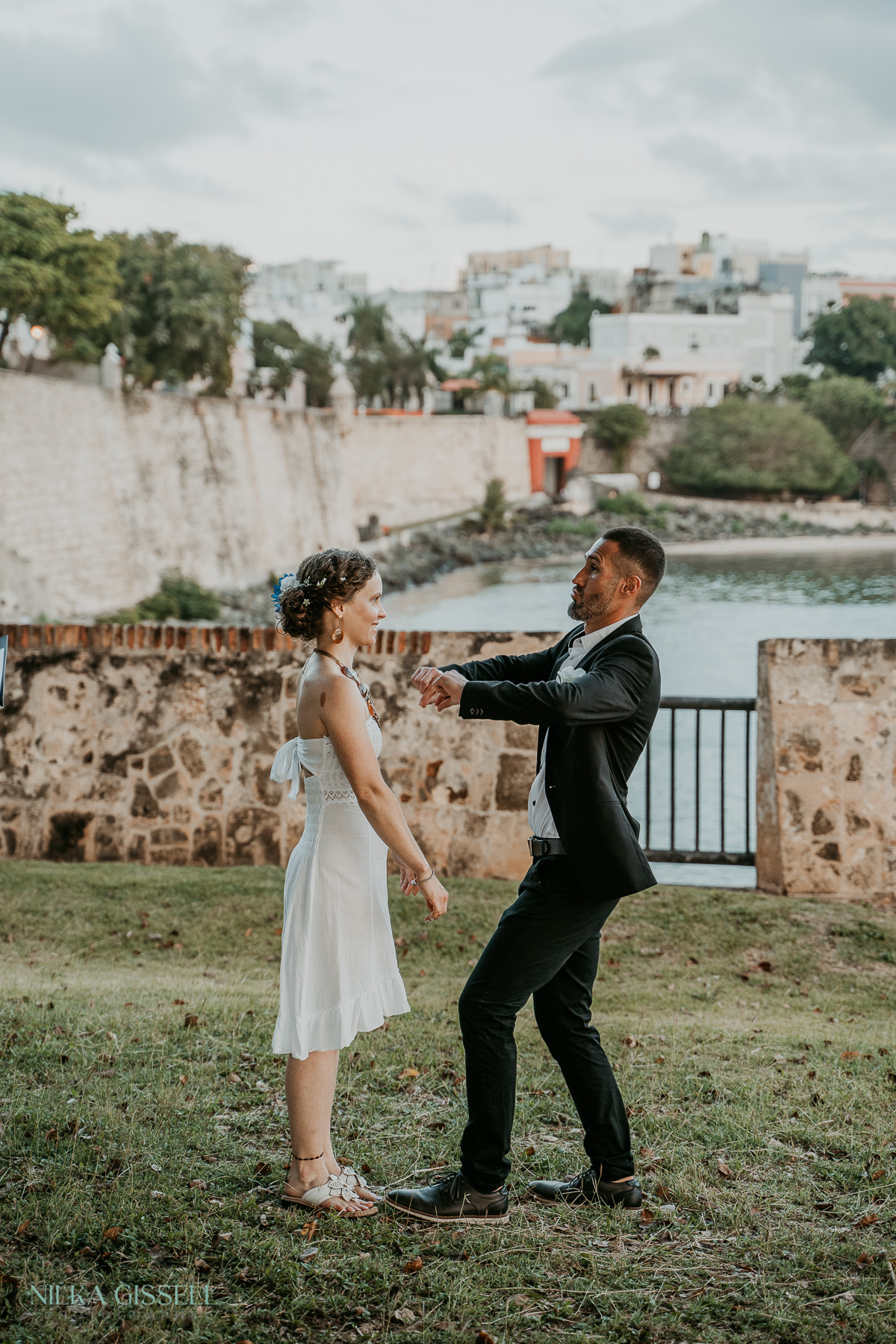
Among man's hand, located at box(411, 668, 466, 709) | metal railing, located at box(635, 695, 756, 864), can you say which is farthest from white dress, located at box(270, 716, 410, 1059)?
metal railing, located at box(635, 695, 756, 864)

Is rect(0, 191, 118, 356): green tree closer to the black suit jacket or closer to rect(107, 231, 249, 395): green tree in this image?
rect(107, 231, 249, 395): green tree

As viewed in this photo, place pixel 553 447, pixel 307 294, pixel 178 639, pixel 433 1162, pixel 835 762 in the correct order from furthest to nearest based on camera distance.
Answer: pixel 307 294 → pixel 553 447 → pixel 178 639 → pixel 835 762 → pixel 433 1162

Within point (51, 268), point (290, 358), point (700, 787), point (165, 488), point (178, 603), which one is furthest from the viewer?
point (290, 358)

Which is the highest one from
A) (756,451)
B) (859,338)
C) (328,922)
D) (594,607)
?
(859,338)

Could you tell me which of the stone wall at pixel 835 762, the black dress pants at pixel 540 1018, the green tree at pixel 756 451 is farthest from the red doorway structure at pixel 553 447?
the black dress pants at pixel 540 1018

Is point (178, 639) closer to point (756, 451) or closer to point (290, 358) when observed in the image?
point (290, 358)

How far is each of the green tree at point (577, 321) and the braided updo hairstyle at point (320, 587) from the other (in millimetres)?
92293

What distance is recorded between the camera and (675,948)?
5.68 meters

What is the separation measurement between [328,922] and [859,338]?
8597 cm

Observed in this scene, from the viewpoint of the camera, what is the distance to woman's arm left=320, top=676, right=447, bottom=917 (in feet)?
8.93

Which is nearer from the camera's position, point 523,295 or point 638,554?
point 638,554

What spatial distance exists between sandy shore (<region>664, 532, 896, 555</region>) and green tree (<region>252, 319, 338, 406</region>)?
64.9 ft

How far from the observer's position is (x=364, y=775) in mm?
2721

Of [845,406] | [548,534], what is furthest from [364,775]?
[845,406]
